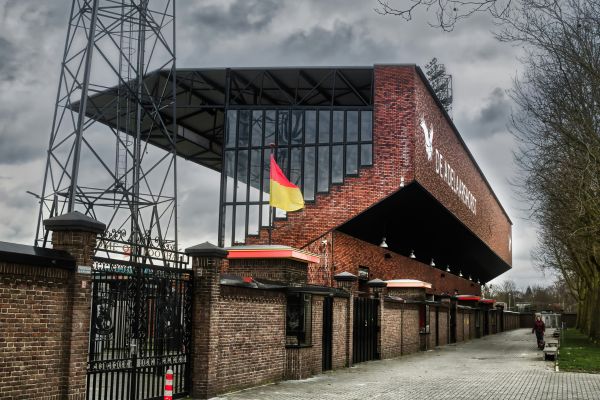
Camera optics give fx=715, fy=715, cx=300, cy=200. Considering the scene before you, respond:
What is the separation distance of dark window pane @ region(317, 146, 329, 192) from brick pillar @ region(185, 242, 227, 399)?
16300mm

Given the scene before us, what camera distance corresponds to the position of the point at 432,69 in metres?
64.6

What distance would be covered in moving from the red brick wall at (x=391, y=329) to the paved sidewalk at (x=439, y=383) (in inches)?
32.1

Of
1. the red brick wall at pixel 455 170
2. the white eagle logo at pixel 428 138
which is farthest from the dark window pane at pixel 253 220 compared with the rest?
the white eagle logo at pixel 428 138

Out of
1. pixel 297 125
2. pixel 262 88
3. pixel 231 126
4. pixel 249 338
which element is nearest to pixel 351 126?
pixel 297 125

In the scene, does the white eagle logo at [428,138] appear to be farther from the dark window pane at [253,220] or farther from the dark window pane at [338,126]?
A: the dark window pane at [253,220]

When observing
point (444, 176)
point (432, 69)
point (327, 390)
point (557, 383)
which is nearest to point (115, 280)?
point (327, 390)

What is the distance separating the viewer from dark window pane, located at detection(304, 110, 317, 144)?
31.6m

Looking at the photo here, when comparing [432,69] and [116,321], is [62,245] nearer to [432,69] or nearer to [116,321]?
[116,321]

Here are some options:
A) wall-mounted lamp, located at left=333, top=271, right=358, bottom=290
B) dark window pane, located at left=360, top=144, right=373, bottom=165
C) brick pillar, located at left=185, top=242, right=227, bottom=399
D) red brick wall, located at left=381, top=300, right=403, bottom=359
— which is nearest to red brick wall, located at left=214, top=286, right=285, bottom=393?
brick pillar, located at left=185, top=242, right=227, bottom=399

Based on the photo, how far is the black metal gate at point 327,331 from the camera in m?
20.6

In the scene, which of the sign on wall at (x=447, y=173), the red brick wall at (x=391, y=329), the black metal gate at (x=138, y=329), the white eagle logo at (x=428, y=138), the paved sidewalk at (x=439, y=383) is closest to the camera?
the black metal gate at (x=138, y=329)

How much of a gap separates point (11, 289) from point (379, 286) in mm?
18096

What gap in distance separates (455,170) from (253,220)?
574 inches

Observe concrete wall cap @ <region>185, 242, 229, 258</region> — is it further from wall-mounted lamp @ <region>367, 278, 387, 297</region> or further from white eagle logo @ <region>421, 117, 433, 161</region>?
white eagle logo @ <region>421, 117, 433, 161</region>
